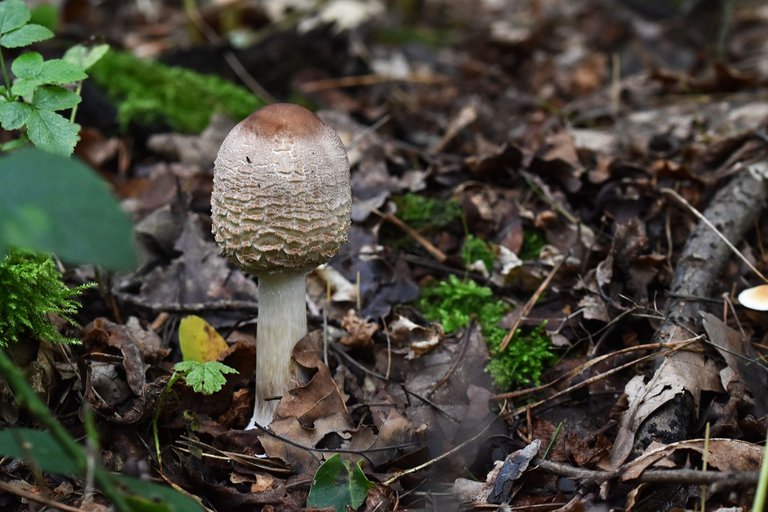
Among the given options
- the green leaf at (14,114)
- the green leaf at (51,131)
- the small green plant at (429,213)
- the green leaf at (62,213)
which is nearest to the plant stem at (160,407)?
the green leaf at (51,131)

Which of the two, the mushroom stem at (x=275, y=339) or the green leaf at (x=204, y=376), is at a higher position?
the green leaf at (x=204, y=376)

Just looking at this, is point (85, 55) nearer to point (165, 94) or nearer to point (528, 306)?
point (165, 94)

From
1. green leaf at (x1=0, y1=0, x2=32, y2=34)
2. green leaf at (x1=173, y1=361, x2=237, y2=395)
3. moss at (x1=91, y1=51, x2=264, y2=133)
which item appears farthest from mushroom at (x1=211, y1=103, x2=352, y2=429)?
moss at (x1=91, y1=51, x2=264, y2=133)

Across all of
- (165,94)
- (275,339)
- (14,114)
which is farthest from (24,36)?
(165,94)

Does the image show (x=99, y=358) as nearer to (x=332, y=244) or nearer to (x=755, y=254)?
(x=332, y=244)

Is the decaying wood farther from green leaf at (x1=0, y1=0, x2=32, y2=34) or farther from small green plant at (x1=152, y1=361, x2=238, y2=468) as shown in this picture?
green leaf at (x1=0, y1=0, x2=32, y2=34)

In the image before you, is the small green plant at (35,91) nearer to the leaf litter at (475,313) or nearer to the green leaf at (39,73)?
the green leaf at (39,73)

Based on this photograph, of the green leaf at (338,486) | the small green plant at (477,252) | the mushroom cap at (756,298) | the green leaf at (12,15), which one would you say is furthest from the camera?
the small green plant at (477,252)
